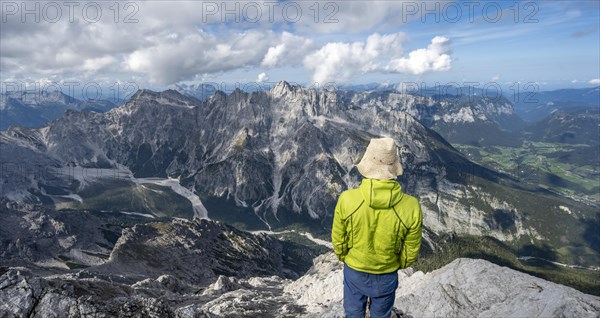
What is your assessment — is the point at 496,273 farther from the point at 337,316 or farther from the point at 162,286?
the point at 162,286

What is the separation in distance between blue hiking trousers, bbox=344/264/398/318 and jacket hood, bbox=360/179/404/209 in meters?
3.00

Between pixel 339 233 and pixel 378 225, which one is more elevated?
pixel 378 225

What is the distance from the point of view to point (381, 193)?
37.2ft

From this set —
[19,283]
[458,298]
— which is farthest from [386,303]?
[458,298]

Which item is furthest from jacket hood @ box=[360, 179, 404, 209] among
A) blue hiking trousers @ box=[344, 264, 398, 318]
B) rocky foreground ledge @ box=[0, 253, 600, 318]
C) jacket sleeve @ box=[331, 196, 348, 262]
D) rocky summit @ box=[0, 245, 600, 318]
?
rocky foreground ledge @ box=[0, 253, 600, 318]

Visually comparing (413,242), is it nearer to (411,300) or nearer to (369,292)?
(369,292)

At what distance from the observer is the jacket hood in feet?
37.2

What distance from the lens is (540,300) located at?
35688mm

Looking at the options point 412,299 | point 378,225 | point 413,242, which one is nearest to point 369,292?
point 413,242

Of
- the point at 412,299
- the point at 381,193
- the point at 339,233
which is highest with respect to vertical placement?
the point at 381,193

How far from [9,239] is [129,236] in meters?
67.0

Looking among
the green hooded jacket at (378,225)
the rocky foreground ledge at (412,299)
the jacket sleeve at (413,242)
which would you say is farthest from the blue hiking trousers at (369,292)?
the rocky foreground ledge at (412,299)

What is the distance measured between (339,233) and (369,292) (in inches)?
104

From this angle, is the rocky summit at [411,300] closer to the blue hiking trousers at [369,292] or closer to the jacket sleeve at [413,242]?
the blue hiking trousers at [369,292]
